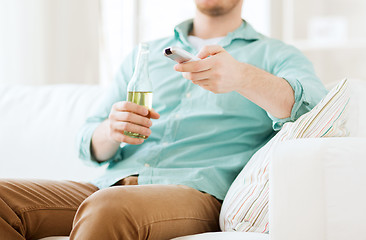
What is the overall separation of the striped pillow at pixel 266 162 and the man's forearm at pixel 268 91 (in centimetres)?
7

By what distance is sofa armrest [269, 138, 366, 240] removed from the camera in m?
0.94

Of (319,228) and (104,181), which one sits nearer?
(319,228)

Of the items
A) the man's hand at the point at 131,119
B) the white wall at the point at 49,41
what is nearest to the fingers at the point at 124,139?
the man's hand at the point at 131,119

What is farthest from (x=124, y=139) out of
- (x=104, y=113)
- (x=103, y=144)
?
(x=104, y=113)

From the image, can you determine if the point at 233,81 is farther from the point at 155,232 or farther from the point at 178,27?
the point at 178,27

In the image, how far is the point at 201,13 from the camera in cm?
180

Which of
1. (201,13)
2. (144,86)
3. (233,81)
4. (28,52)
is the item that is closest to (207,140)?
(144,86)

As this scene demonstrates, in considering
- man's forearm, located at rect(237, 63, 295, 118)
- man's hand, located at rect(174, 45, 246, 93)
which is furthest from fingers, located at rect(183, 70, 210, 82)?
man's forearm, located at rect(237, 63, 295, 118)

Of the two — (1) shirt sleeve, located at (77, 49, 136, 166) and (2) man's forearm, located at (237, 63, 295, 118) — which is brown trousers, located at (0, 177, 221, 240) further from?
(2) man's forearm, located at (237, 63, 295, 118)

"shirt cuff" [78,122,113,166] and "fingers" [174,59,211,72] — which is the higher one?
"fingers" [174,59,211,72]

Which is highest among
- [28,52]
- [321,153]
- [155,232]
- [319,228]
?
[321,153]

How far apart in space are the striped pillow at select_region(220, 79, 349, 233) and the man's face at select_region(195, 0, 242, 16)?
62 centimetres

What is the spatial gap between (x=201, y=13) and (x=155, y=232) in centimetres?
91

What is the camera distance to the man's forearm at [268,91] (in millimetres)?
1246
